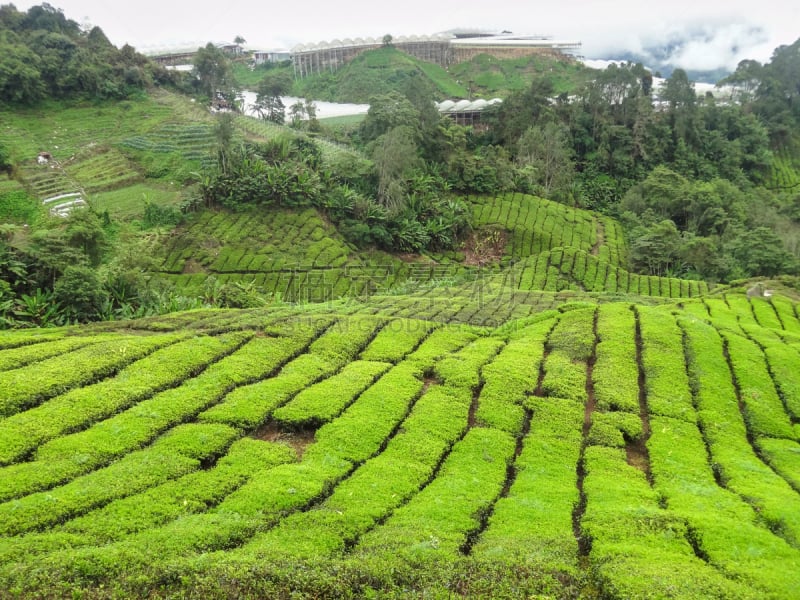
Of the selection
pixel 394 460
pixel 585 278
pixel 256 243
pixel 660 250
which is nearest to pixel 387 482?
pixel 394 460

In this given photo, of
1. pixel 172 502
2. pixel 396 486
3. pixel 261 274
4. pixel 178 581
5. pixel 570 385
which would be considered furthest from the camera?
pixel 261 274

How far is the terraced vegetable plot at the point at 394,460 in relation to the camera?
25.1 feet

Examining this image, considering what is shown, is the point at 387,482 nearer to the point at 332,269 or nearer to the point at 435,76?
the point at 332,269

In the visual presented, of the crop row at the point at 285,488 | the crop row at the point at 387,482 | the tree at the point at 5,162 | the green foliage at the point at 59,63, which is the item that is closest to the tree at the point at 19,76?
the green foliage at the point at 59,63

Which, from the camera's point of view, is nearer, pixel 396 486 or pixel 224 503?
pixel 224 503

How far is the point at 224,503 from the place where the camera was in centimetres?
924

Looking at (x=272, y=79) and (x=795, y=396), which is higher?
(x=272, y=79)

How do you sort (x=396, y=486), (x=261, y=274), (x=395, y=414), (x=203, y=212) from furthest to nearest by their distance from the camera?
1. (x=203, y=212)
2. (x=261, y=274)
3. (x=395, y=414)
4. (x=396, y=486)

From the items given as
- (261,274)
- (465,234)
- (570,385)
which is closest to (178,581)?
(570,385)

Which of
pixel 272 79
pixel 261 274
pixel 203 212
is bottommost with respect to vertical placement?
pixel 261 274

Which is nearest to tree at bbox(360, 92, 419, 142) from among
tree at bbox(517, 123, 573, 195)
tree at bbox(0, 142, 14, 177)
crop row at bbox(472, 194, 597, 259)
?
crop row at bbox(472, 194, 597, 259)

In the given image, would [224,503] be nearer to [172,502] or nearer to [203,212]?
[172,502]

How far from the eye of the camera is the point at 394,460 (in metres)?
11.1

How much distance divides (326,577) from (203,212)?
117 ft
